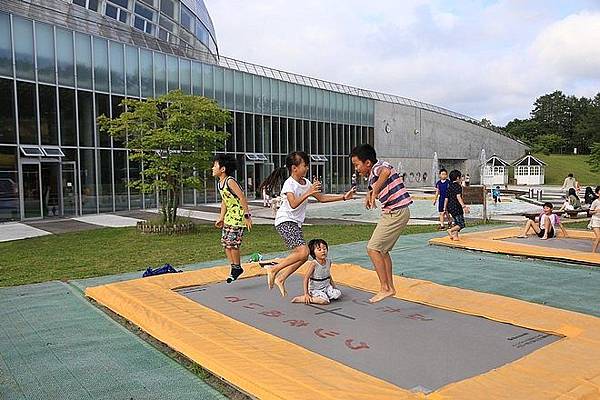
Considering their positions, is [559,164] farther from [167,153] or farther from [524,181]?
[167,153]

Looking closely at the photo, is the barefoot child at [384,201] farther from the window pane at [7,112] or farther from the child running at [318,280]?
the window pane at [7,112]

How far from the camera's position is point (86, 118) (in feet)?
67.4

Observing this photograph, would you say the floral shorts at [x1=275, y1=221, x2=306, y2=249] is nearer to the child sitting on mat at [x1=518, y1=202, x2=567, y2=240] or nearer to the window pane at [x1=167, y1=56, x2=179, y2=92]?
the child sitting on mat at [x1=518, y1=202, x2=567, y2=240]

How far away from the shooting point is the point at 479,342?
13.9ft

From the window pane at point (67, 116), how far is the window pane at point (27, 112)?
1086mm

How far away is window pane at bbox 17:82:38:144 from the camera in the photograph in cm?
1811

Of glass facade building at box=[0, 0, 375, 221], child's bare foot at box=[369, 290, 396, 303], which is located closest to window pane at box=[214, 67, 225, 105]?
glass facade building at box=[0, 0, 375, 221]

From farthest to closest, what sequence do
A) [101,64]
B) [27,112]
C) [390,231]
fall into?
[101,64], [27,112], [390,231]

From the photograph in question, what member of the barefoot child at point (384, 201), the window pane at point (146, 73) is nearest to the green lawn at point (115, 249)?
the barefoot child at point (384, 201)

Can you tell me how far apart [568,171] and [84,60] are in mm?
53976

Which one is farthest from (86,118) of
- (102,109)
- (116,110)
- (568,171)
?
(568,171)

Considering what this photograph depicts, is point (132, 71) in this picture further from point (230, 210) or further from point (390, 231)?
point (390, 231)

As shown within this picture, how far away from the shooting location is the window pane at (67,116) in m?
19.5

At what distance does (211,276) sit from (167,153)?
8.02 meters
